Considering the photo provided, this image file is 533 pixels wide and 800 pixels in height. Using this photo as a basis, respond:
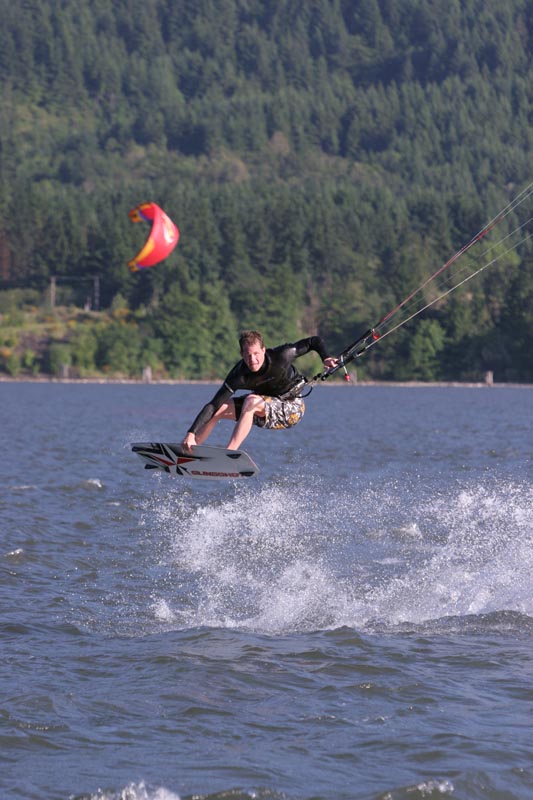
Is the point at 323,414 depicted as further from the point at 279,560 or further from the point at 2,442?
the point at 279,560

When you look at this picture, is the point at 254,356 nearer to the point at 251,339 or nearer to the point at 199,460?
the point at 251,339

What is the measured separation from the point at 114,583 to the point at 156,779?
5883 millimetres

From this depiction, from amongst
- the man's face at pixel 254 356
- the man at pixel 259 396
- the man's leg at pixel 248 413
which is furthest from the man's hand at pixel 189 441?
the man's face at pixel 254 356

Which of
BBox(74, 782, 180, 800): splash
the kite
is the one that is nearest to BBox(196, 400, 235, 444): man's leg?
BBox(74, 782, 180, 800): splash

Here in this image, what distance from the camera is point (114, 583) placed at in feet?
44.6

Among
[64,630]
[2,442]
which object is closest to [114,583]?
[64,630]

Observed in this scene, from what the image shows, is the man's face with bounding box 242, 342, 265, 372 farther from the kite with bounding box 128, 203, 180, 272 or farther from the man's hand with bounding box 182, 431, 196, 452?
the kite with bounding box 128, 203, 180, 272

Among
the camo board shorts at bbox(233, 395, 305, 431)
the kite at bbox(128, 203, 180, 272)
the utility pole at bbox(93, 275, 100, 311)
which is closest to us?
the camo board shorts at bbox(233, 395, 305, 431)

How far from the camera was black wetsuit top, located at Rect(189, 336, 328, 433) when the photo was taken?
40.3 ft

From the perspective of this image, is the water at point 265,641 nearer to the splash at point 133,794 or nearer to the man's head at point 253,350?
the splash at point 133,794

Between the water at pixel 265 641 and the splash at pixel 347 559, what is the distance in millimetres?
45

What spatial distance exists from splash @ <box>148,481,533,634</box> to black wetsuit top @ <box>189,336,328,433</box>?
6.35 ft

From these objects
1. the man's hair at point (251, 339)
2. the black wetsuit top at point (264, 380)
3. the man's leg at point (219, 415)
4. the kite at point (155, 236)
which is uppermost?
the kite at point (155, 236)

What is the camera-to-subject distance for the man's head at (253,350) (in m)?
12.0
